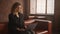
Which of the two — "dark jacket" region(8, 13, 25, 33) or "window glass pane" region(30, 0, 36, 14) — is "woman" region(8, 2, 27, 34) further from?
"window glass pane" region(30, 0, 36, 14)

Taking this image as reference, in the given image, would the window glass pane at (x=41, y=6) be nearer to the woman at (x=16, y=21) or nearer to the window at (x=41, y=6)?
the window at (x=41, y=6)

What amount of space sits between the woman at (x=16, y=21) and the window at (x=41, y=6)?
3484 millimetres

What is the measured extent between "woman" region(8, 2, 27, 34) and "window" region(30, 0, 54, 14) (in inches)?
137

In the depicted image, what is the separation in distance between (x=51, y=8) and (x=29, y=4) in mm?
1105

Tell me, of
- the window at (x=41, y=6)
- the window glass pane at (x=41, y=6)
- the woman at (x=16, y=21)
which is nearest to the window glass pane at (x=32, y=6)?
the window at (x=41, y=6)

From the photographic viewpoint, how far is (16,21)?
3631 millimetres

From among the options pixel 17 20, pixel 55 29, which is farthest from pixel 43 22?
pixel 55 29

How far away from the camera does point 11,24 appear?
140 inches

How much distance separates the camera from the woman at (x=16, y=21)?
139 inches

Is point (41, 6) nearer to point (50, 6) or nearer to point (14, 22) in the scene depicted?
point (50, 6)

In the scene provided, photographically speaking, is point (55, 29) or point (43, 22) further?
point (55, 29)

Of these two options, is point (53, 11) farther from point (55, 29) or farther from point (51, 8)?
point (55, 29)

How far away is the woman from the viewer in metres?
3.54

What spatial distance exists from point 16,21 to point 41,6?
375 cm
